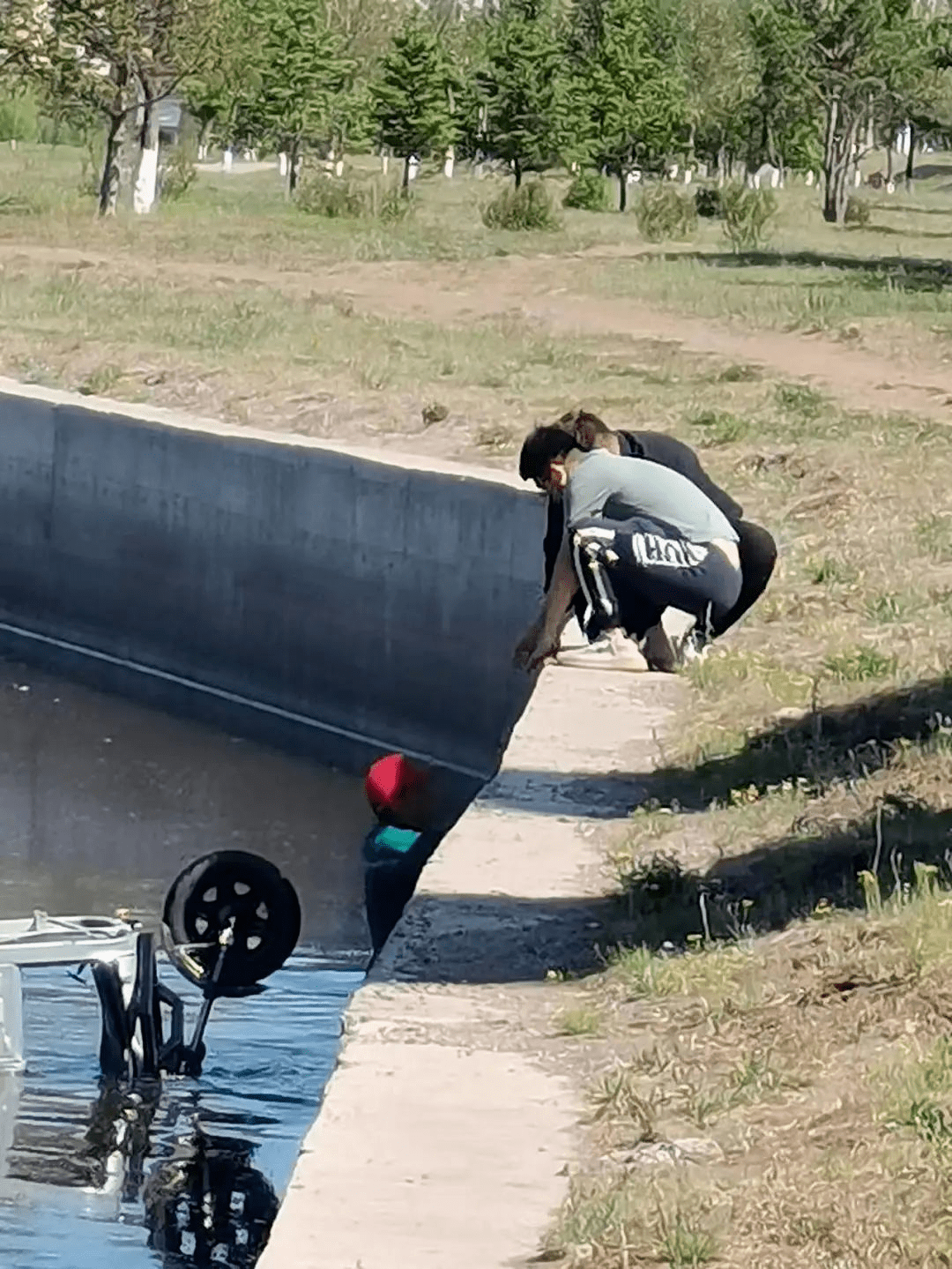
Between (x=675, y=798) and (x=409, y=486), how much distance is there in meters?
7.14

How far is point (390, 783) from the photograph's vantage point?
384 inches

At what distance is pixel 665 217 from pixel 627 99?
20545mm

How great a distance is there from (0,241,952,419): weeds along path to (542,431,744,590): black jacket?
9904 mm

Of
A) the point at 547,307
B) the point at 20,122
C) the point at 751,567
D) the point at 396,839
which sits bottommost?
the point at 20,122

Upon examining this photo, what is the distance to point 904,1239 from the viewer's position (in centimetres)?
515

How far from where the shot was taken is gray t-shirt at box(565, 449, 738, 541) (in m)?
11.2

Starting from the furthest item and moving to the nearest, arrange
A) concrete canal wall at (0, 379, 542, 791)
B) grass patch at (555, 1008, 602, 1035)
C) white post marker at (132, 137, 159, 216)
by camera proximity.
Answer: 1. white post marker at (132, 137, 159, 216)
2. concrete canal wall at (0, 379, 542, 791)
3. grass patch at (555, 1008, 602, 1035)

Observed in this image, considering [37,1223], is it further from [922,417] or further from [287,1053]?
[922,417]

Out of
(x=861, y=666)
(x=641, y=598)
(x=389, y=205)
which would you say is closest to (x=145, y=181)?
(x=389, y=205)

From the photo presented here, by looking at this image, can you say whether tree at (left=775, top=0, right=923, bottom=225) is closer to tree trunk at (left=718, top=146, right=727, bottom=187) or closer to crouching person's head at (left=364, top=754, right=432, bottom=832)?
tree trunk at (left=718, top=146, right=727, bottom=187)

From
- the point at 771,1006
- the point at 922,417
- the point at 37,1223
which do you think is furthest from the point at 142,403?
the point at 771,1006

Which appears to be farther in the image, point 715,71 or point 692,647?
point 715,71

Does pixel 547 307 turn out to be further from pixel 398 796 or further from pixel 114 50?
pixel 398 796

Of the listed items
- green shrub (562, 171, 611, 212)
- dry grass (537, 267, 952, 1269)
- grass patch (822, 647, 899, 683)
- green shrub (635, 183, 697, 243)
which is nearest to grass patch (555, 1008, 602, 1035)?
dry grass (537, 267, 952, 1269)
